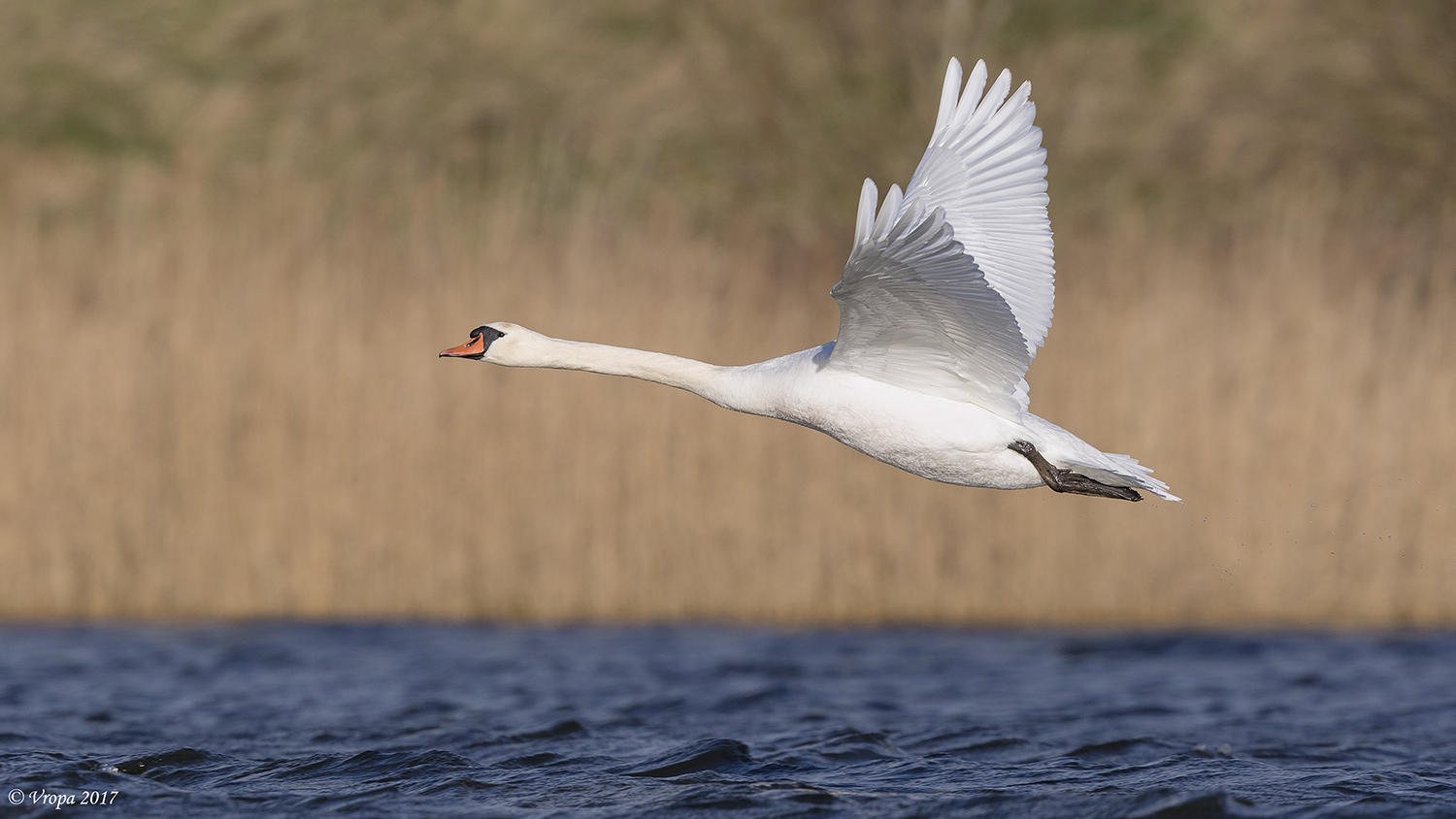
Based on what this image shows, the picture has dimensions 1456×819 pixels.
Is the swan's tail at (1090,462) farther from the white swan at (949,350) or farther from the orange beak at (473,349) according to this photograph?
the orange beak at (473,349)

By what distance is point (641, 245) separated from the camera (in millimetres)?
11312

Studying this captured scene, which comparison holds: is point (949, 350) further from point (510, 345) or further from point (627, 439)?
point (627, 439)

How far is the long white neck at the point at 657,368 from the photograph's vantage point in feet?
20.2

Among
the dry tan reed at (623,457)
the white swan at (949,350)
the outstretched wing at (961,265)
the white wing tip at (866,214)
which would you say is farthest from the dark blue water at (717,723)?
the white wing tip at (866,214)

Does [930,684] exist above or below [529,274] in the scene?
below

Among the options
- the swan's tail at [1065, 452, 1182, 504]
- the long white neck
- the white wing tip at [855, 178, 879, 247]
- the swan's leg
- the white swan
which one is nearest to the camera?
the white wing tip at [855, 178, 879, 247]

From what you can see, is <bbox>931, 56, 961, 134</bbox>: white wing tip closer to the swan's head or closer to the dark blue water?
the swan's head

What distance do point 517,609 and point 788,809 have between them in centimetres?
473

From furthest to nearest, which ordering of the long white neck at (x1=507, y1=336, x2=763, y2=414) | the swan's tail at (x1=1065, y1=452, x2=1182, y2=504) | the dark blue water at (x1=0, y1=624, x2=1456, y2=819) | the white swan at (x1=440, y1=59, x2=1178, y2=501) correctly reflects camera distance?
the dark blue water at (x1=0, y1=624, x2=1456, y2=819) < the long white neck at (x1=507, y1=336, x2=763, y2=414) < the swan's tail at (x1=1065, y1=452, x2=1182, y2=504) < the white swan at (x1=440, y1=59, x2=1178, y2=501)

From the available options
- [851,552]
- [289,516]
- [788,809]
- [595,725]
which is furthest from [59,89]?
[788,809]

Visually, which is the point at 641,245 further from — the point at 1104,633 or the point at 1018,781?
the point at 1018,781
